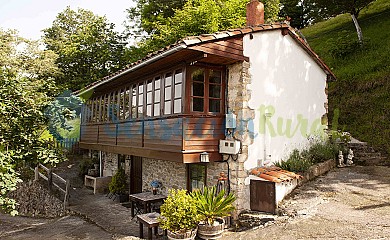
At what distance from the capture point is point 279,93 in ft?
31.4

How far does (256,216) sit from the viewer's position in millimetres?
7812

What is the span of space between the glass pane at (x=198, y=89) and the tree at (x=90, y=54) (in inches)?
687

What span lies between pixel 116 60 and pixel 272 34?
1837 centimetres

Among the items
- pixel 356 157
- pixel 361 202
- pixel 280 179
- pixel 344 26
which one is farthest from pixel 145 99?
pixel 344 26

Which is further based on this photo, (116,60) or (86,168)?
(116,60)

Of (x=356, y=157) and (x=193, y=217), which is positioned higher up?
(x=356, y=157)

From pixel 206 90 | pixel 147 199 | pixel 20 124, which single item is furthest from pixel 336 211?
pixel 20 124

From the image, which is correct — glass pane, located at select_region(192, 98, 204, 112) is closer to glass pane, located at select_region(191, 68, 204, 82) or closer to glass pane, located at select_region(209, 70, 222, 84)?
glass pane, located at select_region(191, 68, 204, 82)

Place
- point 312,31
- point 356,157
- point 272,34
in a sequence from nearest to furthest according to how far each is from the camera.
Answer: point 272,34, point 356,157, point 312,31

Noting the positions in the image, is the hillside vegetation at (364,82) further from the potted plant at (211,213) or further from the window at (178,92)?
the window at (178,92)

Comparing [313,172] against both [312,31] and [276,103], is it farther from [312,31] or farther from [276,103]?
[312,31]

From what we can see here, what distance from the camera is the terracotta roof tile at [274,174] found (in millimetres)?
8125

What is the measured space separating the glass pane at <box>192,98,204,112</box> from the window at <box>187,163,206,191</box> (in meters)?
1.91

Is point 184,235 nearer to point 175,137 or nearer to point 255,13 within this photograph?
point 175,137
